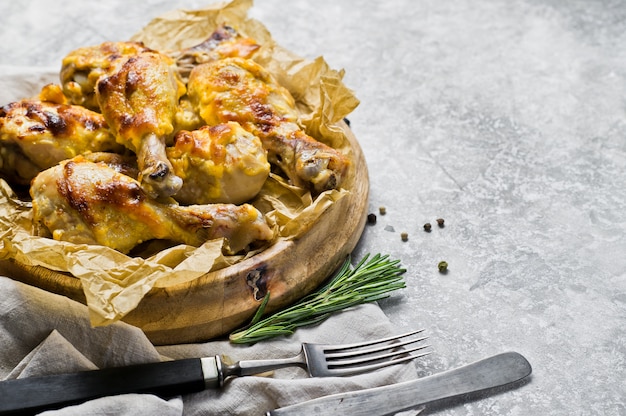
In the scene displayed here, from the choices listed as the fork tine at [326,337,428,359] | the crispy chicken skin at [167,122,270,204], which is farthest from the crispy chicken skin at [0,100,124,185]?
the fork tine at [326,337,428,359]

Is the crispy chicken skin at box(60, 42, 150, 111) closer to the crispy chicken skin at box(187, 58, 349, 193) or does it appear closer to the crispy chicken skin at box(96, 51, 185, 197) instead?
the crispy chicken skin at box(96, 51, 185, 197)

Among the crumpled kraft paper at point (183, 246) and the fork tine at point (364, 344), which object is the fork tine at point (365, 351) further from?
the crumpled kraft paper at point (183, 246)

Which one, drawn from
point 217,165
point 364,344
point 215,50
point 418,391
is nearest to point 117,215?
point 217,165

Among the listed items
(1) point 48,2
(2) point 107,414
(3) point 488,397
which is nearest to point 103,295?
(2) point 107,414

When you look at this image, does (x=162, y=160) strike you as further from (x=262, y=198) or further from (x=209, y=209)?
(x=262, y=198)

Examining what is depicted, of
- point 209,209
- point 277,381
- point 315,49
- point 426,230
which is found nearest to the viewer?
point 277,381

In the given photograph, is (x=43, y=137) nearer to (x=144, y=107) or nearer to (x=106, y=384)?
(x=144, y=107)

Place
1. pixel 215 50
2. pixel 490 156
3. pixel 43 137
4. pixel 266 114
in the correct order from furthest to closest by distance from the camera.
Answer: pixel 490 156
pixel 215 50
pixel 266 114
pixel 43 137
